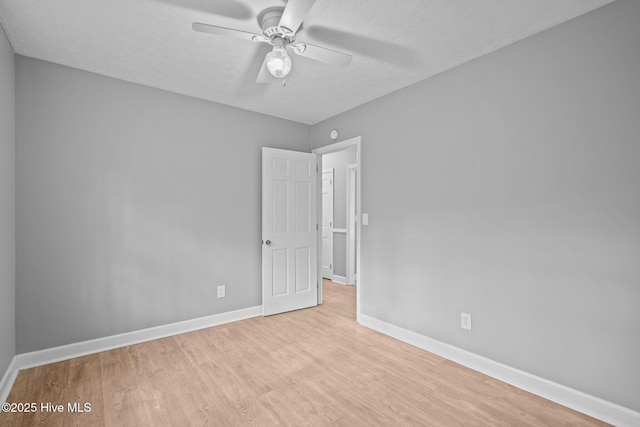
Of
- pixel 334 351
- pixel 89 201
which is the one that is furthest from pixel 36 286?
pixel 334 351

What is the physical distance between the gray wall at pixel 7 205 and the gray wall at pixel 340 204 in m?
4.29

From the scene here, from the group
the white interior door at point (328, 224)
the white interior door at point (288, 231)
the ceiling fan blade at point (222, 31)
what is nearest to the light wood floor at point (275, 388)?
the white interior door at point (288, 231)

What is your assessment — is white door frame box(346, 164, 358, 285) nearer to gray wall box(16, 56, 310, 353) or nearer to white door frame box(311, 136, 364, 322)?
white door frame box(311, 136, 364, 322)

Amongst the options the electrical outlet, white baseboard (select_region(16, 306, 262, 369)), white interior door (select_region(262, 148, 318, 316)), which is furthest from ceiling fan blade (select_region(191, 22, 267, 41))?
white baseboard (select_region(16, 306, 262, 369))

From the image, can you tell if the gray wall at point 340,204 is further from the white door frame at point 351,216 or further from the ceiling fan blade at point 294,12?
the ceiling fan blade at point 294,12

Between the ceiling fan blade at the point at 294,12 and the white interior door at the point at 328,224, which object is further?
the white interior door at the point at 328,224

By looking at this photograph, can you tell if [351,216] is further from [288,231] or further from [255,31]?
[255,31]

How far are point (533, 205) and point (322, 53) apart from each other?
1.85 m

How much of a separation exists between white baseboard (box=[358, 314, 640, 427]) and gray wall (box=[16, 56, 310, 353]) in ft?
6.83

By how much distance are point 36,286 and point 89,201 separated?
0.80m

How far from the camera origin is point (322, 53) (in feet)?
6.73

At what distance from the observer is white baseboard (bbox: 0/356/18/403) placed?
206 centimetres

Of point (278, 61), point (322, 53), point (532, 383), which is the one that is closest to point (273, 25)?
point (278, 61)

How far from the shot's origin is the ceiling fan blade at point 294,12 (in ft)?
5.19
